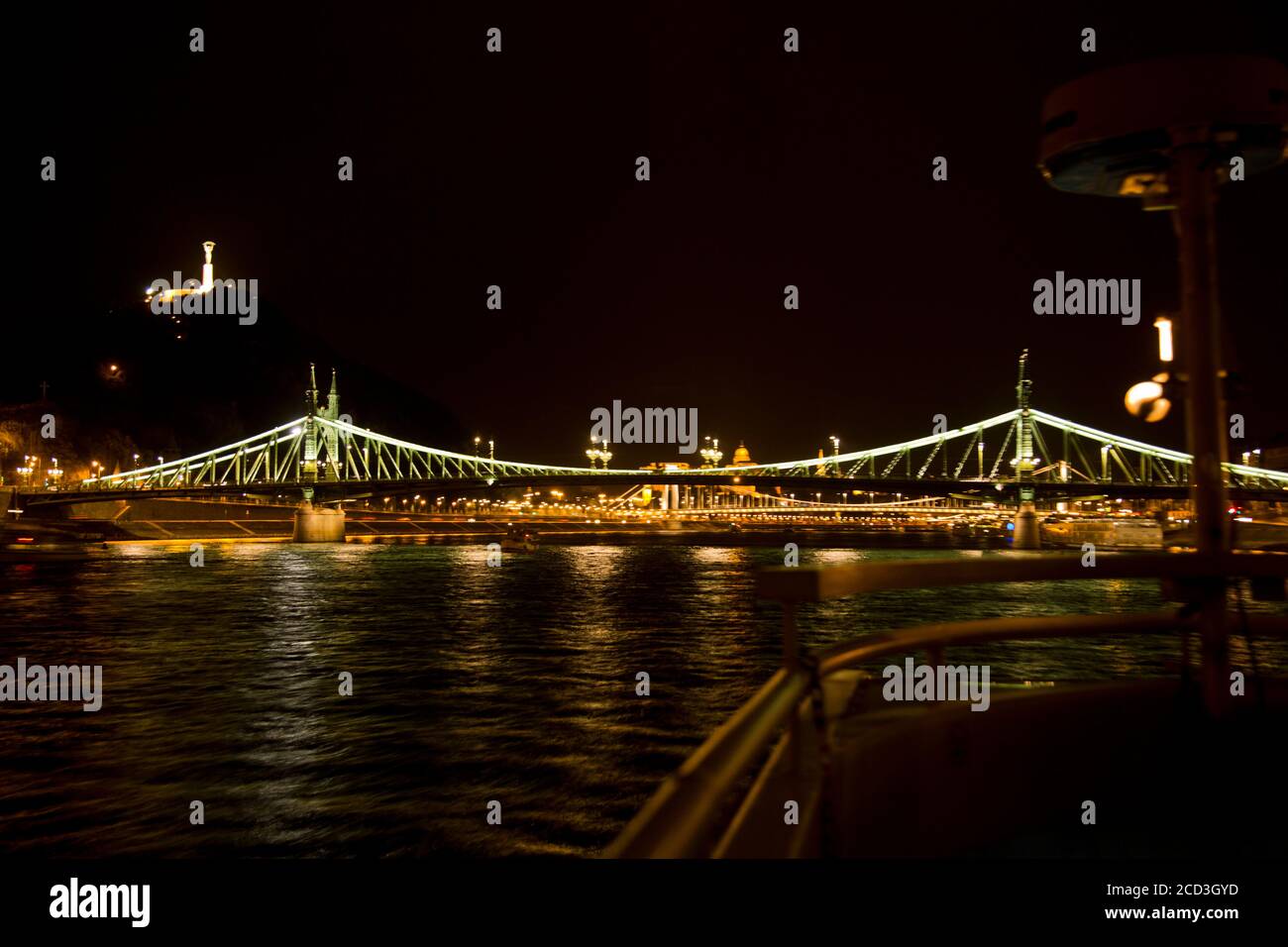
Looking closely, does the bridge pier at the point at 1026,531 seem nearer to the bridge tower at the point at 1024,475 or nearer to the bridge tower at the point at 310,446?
the bridge tower at the point at 1024,475

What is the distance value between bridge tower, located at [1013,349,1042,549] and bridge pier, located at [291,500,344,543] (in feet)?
150

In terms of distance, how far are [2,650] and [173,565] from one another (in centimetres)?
2784

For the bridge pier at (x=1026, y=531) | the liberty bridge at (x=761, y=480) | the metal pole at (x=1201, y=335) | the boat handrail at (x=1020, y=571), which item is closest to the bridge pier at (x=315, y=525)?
the liberty bridge at (x=761, y=480)

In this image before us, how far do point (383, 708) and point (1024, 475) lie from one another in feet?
211

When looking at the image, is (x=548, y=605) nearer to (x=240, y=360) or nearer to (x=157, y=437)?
(x=157, y=437)

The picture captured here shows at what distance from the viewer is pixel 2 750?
887 cm

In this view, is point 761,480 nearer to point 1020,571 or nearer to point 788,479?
point 788,479

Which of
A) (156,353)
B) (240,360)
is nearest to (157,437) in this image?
(156,353)

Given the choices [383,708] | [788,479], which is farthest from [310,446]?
[383,708]

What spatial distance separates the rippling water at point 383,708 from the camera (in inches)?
263

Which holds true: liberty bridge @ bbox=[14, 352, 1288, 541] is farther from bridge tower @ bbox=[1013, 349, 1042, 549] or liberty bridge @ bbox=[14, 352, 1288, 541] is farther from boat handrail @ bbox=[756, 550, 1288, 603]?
boat handrail @ bbox=[756, 550, 1288, 603]

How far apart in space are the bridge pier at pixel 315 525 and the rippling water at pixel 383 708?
45.6 meters

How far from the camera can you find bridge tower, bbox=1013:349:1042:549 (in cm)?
6362

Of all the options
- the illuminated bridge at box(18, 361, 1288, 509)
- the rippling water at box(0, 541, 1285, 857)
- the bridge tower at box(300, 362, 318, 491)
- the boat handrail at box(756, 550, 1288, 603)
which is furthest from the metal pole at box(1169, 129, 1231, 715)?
the bridge tower at box(300, 362, 318, 491)
